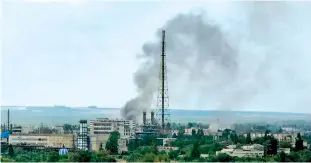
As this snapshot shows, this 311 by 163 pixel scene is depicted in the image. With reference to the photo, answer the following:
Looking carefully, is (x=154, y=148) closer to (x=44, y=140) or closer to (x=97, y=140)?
(x=97, y=140)

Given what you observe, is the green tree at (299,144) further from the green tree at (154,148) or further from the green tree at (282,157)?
the green tree at (154,148)

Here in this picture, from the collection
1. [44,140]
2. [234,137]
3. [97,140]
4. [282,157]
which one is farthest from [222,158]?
[44,140]

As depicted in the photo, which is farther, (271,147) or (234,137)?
(234,137)

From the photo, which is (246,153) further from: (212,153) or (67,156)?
(67,156)

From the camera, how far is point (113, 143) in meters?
6.11

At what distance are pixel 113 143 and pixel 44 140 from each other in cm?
62

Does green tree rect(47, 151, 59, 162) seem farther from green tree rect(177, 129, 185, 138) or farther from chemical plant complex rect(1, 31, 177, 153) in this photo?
green tree rect(177, 129, 185, 138)

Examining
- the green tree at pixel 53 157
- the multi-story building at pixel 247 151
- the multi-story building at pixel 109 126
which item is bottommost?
the green tree at pixel 53 157

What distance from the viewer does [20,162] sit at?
5480 millimetres

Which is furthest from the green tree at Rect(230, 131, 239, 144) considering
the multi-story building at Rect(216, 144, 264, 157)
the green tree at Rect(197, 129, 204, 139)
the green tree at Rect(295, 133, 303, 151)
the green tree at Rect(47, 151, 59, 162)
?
the green tree at Rect(47, 151, 59, 162)

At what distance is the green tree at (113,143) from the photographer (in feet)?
19.8

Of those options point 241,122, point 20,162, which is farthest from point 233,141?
point 20,162

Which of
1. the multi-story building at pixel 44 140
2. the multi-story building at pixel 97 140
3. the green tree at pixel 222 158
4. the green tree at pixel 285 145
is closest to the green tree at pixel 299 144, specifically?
the green tree at pixel 285 145

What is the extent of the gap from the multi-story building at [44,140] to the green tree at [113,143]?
34 cm
